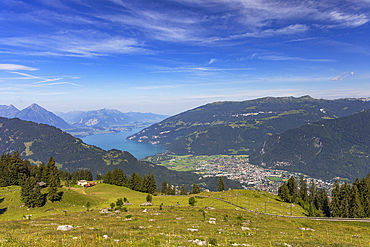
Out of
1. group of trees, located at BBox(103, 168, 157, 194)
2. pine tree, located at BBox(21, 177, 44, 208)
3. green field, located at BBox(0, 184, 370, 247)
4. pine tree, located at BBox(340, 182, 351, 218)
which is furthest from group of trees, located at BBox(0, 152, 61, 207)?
pine tree, located at BBox(340, 182, 351, 218)

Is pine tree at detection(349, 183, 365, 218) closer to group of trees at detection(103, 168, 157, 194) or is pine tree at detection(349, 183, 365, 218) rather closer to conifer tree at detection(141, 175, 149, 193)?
group of trees at detection(103, 168, 157, 194)

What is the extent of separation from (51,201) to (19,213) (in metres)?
8.85

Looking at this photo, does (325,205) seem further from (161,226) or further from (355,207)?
(161,226)

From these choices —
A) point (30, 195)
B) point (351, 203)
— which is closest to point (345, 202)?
point (351, 203)

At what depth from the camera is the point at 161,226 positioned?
99.1 ft

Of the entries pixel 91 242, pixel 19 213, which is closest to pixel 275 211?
pixel 91 242

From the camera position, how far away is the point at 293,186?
363 feet

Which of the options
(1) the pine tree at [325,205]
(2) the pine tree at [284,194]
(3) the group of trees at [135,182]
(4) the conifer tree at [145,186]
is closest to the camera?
(1) the pine tree at [325,205]

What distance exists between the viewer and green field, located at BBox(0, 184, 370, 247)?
19859 mm

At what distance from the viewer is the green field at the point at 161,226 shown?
19.9 m

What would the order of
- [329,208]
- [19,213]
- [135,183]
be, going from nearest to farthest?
[19,213], [329,208], [135,183]

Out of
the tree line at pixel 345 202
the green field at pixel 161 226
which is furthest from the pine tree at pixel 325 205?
the green field at pixel 161 226

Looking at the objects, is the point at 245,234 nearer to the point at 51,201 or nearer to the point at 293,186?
→ the point at 51,201

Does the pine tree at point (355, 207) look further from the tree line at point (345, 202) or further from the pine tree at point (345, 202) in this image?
the pine tree at point (345, 202)
